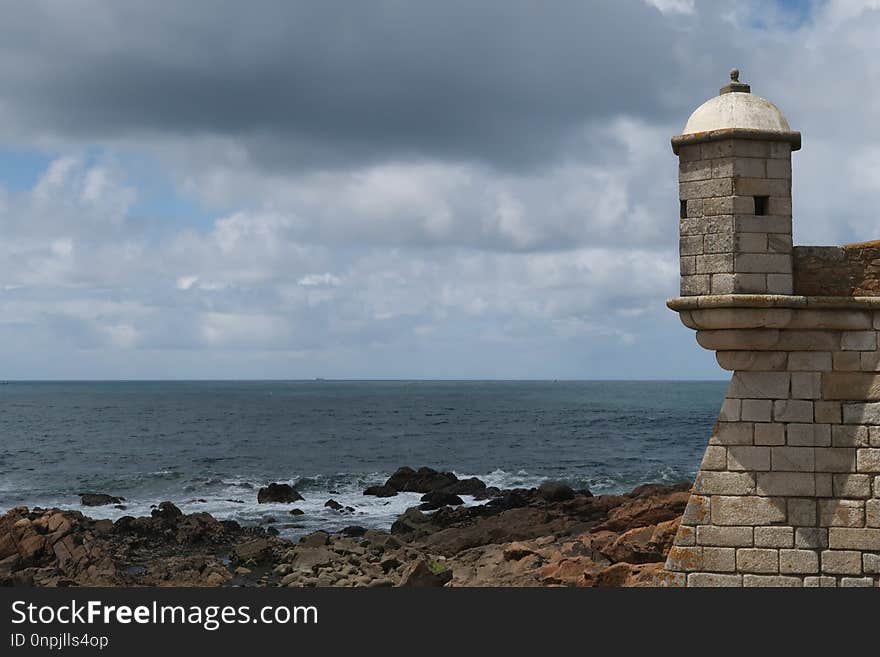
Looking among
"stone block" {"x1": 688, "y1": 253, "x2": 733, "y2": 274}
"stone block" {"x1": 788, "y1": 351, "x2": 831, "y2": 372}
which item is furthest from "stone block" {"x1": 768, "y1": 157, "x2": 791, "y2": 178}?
"stone block" {"x1": 788, "y1": 351, "x2": 831, "y2": 372}

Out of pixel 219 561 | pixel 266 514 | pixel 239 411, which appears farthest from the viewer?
pixel 239 411

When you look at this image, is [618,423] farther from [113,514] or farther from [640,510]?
[640,510]

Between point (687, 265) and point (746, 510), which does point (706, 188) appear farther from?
point (746, 510)

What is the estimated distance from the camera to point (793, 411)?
8.88 metres

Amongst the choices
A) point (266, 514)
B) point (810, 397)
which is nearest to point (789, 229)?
point (810, 397)

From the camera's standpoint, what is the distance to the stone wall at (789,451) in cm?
870

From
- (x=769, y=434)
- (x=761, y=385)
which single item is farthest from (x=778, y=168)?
(x=769, y=434)

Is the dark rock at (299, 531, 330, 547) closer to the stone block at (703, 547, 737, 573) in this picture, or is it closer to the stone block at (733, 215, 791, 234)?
the stone block at (703, 547, 737, 573)

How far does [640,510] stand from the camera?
715 inches

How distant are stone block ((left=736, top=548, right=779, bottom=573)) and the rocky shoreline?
9.57 ft

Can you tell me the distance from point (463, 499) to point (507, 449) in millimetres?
22287

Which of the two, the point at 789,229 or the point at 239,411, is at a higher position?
the point at 789,229

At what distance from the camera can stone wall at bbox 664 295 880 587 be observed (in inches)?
343

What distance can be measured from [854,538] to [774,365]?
2.06 meters
